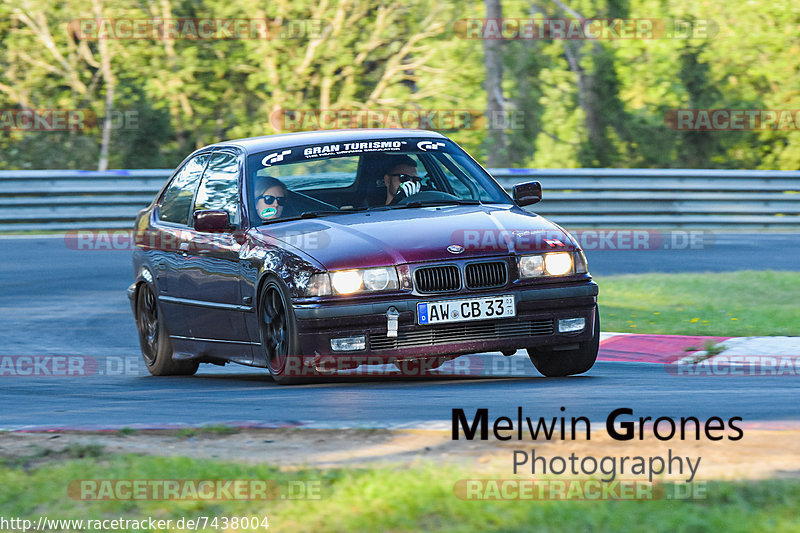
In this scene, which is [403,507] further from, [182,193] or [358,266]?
[182,193]

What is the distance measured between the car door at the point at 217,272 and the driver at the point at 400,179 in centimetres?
97

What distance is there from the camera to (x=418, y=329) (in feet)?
25.8

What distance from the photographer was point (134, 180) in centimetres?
1980

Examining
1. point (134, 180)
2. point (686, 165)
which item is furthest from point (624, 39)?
point (134, 180)

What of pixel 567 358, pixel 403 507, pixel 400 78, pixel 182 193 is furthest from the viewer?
pixel 400 78

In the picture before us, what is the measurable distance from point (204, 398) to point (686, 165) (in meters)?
18.3

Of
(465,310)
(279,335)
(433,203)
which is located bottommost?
(279,335)

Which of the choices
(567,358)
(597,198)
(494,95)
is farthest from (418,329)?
(494,95)

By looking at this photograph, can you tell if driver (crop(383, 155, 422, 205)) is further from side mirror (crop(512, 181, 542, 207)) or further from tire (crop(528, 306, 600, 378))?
tire (crop(528, 306, 600, 378))

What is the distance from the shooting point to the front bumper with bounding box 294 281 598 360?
7.81 meters

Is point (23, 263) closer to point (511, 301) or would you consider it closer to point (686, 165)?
point (511, 301)

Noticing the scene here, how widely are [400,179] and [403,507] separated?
4752 mm

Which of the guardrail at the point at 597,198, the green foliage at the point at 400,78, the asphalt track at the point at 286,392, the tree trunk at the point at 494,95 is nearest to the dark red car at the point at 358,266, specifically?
the asphalt track at the point at 286,392

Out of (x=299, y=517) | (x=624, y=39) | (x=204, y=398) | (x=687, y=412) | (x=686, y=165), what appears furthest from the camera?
(x=624, y=39)
